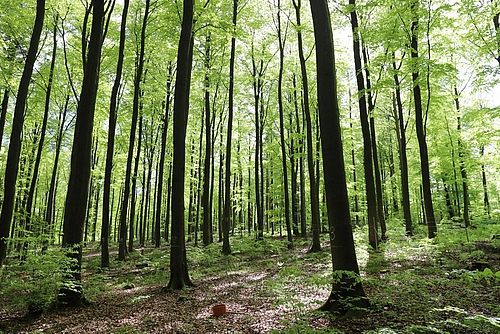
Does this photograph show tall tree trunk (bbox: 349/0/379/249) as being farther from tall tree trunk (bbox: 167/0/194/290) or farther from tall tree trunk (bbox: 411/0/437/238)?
tall tree trunk (bbox: 167/0/194/290)

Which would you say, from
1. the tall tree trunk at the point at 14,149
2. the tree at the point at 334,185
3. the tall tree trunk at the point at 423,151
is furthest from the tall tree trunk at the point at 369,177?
the tall tree trunk at the point at 14,149

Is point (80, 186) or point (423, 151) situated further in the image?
point (423, 151)

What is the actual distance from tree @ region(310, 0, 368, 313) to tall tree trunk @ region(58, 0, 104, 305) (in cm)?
622

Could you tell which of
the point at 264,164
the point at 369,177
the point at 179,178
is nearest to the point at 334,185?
the point at 179,178

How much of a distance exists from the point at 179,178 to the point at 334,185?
557 cm

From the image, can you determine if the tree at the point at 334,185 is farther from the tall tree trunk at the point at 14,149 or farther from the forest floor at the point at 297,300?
the tall tree trunk at the point at 14,149

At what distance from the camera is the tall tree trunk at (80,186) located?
7796 millimetres

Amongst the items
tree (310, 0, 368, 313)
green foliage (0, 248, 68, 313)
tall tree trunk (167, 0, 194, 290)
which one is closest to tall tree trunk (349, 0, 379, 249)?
tree (310, 0, 368, 313)

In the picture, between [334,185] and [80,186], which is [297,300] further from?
[80,186]

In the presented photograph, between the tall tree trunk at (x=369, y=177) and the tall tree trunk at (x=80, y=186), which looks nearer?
the tall tree trunk at (x=80, y=186)

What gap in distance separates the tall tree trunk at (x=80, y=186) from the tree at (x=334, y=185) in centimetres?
622

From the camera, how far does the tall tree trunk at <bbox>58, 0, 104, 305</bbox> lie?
780 cm

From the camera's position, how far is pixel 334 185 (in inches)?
225

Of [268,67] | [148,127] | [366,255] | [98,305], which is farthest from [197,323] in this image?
[148,127]
